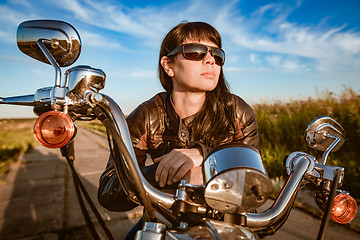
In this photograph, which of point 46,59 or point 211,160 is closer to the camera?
point 211,160

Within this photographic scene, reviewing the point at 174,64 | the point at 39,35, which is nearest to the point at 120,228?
the point at 174,64

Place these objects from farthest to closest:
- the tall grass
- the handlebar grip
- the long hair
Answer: the tall grass
the long hair
the handlebar grip

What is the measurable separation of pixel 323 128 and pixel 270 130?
408 centimetres

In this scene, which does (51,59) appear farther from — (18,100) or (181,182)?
(181,182)

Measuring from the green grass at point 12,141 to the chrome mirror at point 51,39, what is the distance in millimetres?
5151

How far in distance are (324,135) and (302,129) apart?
373 centimetres

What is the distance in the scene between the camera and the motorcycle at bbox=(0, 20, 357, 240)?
588 mm

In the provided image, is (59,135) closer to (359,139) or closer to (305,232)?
(305,232)

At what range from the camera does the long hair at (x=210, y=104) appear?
172cm

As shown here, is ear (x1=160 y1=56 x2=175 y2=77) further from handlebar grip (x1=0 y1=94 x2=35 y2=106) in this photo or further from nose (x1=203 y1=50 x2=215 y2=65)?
handlebar grip (x1=0 y1=94 x2=35 y2=106)

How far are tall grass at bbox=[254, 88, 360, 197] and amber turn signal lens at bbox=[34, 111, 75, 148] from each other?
3380mm

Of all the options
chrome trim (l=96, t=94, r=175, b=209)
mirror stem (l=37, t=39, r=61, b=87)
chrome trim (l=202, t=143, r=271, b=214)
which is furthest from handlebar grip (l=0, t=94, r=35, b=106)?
chrome trim (l=202, t=143, r=271, b=214)

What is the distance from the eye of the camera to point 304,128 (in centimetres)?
435

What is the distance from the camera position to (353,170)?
3166 mm
